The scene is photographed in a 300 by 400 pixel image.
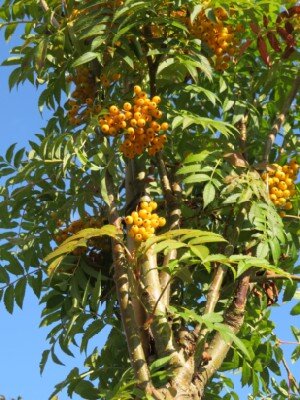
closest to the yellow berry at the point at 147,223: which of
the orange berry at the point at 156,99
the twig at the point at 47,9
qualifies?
the orange berry at the point at 156,99

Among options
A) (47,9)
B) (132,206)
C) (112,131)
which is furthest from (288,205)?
(47,9)

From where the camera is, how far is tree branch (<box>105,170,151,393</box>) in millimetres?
2697

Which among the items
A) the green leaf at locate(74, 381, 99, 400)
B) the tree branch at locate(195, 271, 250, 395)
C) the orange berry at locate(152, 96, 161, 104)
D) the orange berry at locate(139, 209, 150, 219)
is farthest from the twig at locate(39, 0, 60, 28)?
the green leaf at locate(74, 381, 99, 400)

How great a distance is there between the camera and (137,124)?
282 centimetres

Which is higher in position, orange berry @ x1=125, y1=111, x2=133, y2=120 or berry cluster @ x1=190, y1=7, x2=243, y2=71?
berry cluster @ x1=190, y1=7, x2=243, y2=71

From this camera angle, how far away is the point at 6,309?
10.6 ft

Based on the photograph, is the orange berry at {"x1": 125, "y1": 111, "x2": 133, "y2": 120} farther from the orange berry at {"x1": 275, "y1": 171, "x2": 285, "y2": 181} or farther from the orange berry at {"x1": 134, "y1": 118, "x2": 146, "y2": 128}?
the orange berry at {"x1": 275, "y1": 171, "x2": 285, "y2": 181}

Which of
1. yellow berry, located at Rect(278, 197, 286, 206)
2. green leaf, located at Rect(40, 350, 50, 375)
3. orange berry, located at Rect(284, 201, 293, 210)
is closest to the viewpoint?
yellow berry, located at Rect(278, 197, 286, 206)

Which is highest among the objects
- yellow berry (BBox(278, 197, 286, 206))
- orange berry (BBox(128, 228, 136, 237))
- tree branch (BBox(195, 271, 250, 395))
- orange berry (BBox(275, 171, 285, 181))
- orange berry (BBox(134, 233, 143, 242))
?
orange berry (BBox(275, 171, 285, 181))

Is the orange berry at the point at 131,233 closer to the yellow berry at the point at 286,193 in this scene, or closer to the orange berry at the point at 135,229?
the orange berry at the point at 135,229

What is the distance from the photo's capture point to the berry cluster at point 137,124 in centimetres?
283

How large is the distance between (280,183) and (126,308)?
3.04 ft

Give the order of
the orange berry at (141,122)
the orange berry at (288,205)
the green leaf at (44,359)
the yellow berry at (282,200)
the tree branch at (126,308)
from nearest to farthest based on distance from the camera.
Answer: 1. the tree branch at (126,308)
2. the orange berry at (141,122)
3. the yellow berry at (282,200)
4. the orange berry at (288,205)
5. the green leaf at (44,359)

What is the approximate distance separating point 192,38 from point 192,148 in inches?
20.3
